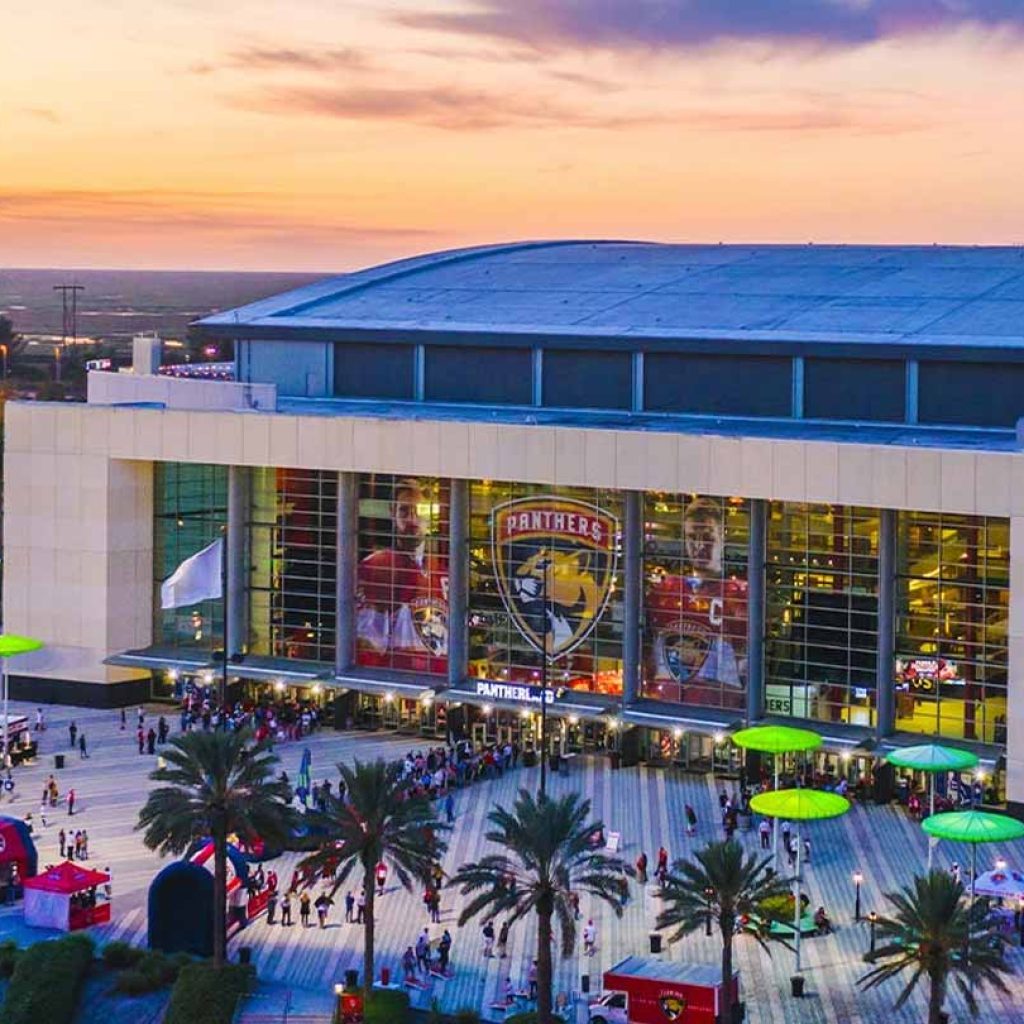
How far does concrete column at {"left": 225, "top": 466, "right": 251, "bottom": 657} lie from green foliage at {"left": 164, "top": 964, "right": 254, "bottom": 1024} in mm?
34635

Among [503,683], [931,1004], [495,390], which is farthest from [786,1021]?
[495,390]

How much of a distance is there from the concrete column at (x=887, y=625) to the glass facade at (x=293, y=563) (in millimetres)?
23382

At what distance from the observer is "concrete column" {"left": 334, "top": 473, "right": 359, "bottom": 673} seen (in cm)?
8512

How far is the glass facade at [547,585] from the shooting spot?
80562 millimetres

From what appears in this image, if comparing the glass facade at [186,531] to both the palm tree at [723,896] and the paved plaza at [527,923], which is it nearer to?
the paved plaza at [527,923]

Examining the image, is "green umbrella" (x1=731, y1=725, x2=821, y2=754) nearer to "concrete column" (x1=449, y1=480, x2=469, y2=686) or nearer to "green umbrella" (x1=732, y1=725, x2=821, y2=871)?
"green umbrella" (x1=732, y1=725, x2=821, y2=871)

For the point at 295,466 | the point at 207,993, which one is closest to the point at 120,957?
the point at 207,993

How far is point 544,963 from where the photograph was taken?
4888 cm

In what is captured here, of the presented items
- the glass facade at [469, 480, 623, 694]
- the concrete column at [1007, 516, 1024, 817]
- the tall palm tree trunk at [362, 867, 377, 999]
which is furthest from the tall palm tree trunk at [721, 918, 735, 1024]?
the glass facade at [469, 480, 623, 694]

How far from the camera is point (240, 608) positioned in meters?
88.3

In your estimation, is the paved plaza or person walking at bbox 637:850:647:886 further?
person walking at bbox 637:850:647:886

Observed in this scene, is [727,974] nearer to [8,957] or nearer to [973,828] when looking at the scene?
[973,828]

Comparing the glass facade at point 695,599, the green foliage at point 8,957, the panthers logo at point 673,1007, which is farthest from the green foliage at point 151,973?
the glass facade at point 695,599

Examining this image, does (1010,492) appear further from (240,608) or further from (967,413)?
(240,608)
